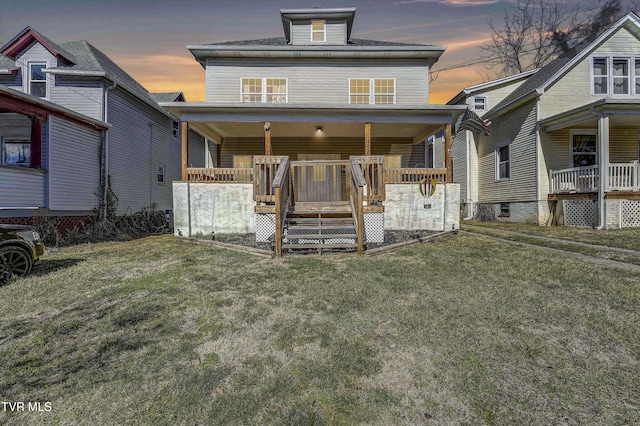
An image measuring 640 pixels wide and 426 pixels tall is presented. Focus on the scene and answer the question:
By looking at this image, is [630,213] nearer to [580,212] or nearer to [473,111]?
[580,212]

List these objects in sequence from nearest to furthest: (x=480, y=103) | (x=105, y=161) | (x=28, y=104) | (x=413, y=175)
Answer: (x=28, y=104) → (x=413, y=175) → (x=105, y=161) → (x=480, y=103)

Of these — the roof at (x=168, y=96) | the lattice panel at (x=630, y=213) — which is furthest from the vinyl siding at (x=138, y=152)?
the lattice panel at (x=630, y=213)

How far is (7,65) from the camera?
12484mm

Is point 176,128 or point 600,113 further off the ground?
point 176,128

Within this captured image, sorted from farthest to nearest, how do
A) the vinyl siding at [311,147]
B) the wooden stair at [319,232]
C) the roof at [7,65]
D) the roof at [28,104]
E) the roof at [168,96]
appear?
the roof at [168,96], the vinyl siding at [311,147], the roof at [7,65], the roof at [28,104], the wooden stair at [319,232]

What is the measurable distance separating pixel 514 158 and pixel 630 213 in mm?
4990

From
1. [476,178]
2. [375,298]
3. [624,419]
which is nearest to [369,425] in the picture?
[624,419]

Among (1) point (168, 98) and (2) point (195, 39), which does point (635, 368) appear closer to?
(2) point (195, 39)

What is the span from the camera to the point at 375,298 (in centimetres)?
433

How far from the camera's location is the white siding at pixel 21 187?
27.5 ft

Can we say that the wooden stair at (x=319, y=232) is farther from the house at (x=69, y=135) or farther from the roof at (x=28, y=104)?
the roof at (x=28, y=104)

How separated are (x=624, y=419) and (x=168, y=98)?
2175 cm

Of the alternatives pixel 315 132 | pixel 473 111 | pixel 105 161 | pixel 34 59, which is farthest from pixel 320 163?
pixel 34 59

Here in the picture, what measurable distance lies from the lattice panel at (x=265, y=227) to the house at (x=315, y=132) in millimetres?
29
